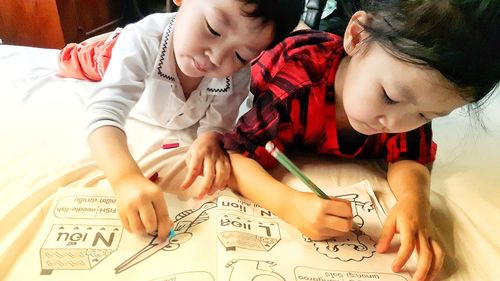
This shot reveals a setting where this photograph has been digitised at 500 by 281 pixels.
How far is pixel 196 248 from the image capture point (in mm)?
491

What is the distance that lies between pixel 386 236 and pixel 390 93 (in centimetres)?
17

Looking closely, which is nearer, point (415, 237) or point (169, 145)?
point (415, 237)

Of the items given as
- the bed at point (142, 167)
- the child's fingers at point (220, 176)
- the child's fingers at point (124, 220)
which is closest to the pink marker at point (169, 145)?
the bed at point (142, 167)

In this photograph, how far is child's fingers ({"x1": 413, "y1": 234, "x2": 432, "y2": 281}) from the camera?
478 mm

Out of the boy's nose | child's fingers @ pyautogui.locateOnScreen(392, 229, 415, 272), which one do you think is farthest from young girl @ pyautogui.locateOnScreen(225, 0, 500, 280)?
the boy's nose

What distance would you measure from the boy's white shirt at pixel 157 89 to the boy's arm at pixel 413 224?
32cm

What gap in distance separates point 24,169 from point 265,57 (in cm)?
42

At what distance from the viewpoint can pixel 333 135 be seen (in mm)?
706

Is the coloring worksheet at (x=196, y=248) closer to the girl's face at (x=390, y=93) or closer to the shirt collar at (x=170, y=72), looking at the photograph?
the girl's face at (x=390, y=93)

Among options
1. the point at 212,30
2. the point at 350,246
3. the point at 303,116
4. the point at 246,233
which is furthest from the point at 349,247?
the point at 212,30

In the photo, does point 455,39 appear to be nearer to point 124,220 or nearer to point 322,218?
point 322,218

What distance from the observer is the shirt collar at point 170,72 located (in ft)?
2.35

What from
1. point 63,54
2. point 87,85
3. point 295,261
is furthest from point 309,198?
point 63,54

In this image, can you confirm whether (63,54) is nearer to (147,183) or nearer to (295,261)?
(147,183)
